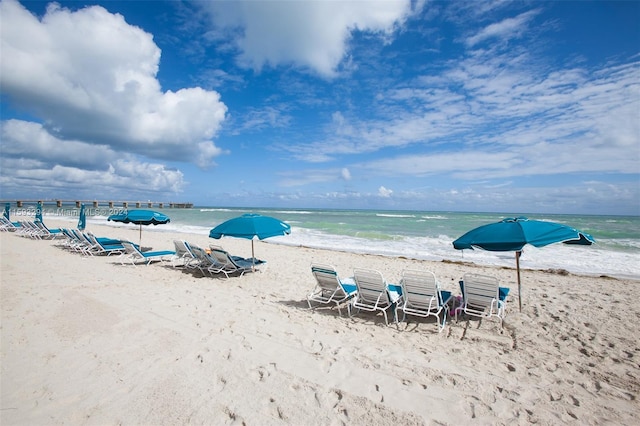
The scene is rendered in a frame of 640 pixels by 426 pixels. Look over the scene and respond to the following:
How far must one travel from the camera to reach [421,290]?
493 cm

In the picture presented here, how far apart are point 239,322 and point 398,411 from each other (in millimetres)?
2861

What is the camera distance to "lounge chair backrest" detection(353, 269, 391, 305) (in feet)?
16.8

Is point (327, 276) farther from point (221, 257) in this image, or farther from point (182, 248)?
point (182, 248)

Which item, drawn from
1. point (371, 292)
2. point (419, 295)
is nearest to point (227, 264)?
point (371, 292)

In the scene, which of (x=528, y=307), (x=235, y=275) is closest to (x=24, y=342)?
(x=235, y=275)

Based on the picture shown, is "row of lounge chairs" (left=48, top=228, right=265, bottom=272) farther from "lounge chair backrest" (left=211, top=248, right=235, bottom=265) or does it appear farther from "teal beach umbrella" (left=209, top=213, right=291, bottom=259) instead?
"teal beach umbrella" (left=209, top=213, right=291, bottom=259)

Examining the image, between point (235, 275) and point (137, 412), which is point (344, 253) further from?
point (137, 412)

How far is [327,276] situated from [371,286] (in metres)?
0.78

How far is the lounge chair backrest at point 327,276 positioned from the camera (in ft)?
17.8

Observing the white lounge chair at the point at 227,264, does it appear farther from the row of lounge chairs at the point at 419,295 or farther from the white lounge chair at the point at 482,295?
the white lounge chair at the point at 482,295

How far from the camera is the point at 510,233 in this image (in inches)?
182

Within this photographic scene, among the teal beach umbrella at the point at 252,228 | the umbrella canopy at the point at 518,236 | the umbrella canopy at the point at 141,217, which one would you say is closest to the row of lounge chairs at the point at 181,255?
the teal beach umbrella at the point at 252,228

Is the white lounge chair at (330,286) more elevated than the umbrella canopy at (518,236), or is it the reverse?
the umbrella canopy at (518,236)

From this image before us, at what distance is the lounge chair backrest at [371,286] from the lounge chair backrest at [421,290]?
334 millimetres
